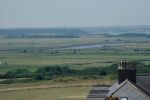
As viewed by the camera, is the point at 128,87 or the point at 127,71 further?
the point at 127,71

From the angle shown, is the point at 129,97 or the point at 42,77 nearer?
the point at 129,97

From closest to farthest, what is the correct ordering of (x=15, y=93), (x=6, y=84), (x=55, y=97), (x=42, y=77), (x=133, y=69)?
(x=133, y=69)
(x=55, y=97)
(x=15, y=93)
(x=6, y=84)
(x=42, y=77)

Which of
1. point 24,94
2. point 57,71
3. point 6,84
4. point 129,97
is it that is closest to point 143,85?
point 129,97

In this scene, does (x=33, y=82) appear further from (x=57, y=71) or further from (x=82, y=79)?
(x=57, y=71)

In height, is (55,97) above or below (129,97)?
below

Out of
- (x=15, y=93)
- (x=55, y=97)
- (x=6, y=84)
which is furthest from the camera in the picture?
(x=6, y=84)

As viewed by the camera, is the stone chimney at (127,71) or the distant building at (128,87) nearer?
the distant building at (128,87)

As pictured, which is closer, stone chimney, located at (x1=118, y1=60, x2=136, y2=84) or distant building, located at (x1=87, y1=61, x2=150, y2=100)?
distant building, located at (x1=87, y1=61, x2=150, y2=100)

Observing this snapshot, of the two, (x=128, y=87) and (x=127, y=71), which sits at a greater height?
(x=127, y=71)
